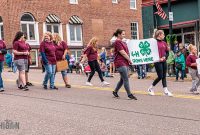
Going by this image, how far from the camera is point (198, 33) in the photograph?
32406 millimetres

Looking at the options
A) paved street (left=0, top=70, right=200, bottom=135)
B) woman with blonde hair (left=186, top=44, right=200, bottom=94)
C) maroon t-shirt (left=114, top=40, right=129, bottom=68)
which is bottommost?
paved street (left=0, top=70, right=200, bottom=135)

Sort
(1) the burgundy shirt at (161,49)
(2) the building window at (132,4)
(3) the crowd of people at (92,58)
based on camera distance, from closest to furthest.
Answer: (3) the crowd of people at (92,58), (1) the burgundy shirt at (161,49), (2) the building window at (132,4)

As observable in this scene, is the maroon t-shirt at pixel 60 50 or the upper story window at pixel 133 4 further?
the upper story window at pixel 133 4

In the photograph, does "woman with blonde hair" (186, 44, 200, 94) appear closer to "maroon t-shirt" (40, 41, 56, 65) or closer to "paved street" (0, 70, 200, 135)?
"paved street" (0, 70, 200, 135)

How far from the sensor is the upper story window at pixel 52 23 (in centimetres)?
3644

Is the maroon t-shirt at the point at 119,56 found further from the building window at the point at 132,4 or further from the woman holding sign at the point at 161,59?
the building window at the point at 132,4

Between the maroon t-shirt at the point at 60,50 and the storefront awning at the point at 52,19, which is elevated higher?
the storefront awning at the point at 52,19

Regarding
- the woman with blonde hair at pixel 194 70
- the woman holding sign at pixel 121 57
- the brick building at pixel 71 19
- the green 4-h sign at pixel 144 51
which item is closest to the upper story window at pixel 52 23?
the brick building at pixel 71 19

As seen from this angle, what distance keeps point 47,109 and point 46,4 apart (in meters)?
27.1

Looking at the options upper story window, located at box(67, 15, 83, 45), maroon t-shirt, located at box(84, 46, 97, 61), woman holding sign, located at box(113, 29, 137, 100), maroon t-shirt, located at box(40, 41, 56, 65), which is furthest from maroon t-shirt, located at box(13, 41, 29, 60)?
upper story window, located at box(67, 15, 83, 45)

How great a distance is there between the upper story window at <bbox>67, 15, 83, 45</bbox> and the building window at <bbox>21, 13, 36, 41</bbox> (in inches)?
141

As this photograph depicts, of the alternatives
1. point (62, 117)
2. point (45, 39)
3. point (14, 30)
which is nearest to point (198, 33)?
point (14, 30)

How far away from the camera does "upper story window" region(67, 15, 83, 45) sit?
126 feet

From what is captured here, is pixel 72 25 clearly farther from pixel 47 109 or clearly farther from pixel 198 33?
pixel 47 109
